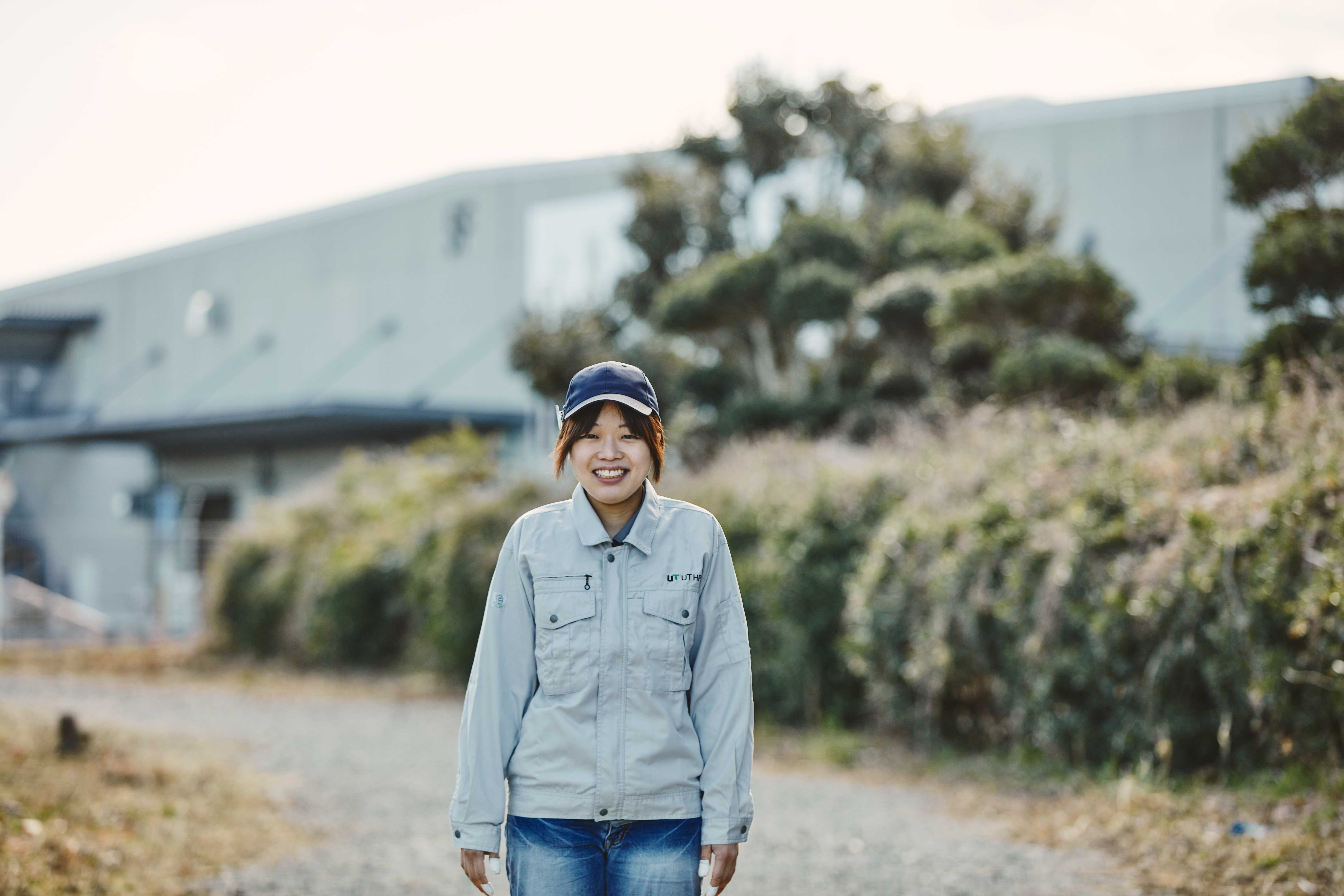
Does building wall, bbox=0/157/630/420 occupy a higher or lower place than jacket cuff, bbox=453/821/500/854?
higher

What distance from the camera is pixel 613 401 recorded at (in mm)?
2775

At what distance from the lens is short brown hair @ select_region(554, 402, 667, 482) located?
2.79 metres

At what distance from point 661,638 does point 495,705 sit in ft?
1.27

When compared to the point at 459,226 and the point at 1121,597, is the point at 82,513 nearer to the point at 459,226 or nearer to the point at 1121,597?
the point at 459,226

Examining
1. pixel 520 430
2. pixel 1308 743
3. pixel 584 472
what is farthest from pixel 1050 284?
pixel 520 430

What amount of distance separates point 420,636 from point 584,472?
12401 millimetres

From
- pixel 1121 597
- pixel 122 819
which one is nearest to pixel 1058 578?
pixel 1121 597

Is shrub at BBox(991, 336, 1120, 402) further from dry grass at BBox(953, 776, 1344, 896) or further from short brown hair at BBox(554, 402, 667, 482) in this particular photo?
short brown hair at BBox(554, 402, 667, 482)

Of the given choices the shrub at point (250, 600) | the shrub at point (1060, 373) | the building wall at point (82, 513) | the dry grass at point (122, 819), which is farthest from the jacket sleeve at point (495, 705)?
the building wall at point (82, 513)

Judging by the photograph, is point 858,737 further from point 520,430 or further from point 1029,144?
point 520,430

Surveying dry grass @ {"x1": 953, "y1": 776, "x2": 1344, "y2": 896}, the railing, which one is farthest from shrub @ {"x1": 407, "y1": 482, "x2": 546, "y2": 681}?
the railing

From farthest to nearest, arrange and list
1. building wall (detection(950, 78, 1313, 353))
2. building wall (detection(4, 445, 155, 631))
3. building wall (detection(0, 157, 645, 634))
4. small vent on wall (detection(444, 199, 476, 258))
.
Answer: building wall (detection(4, 445, 155, 631)), small vent on wall (detection(444, 199, 476, 258)), building wall (detection(0, 157, 645, 634)), building wall (detection(950, 78, 1313, 353))

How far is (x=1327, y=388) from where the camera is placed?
7984mm

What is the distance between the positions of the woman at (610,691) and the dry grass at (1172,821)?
3.25 m
